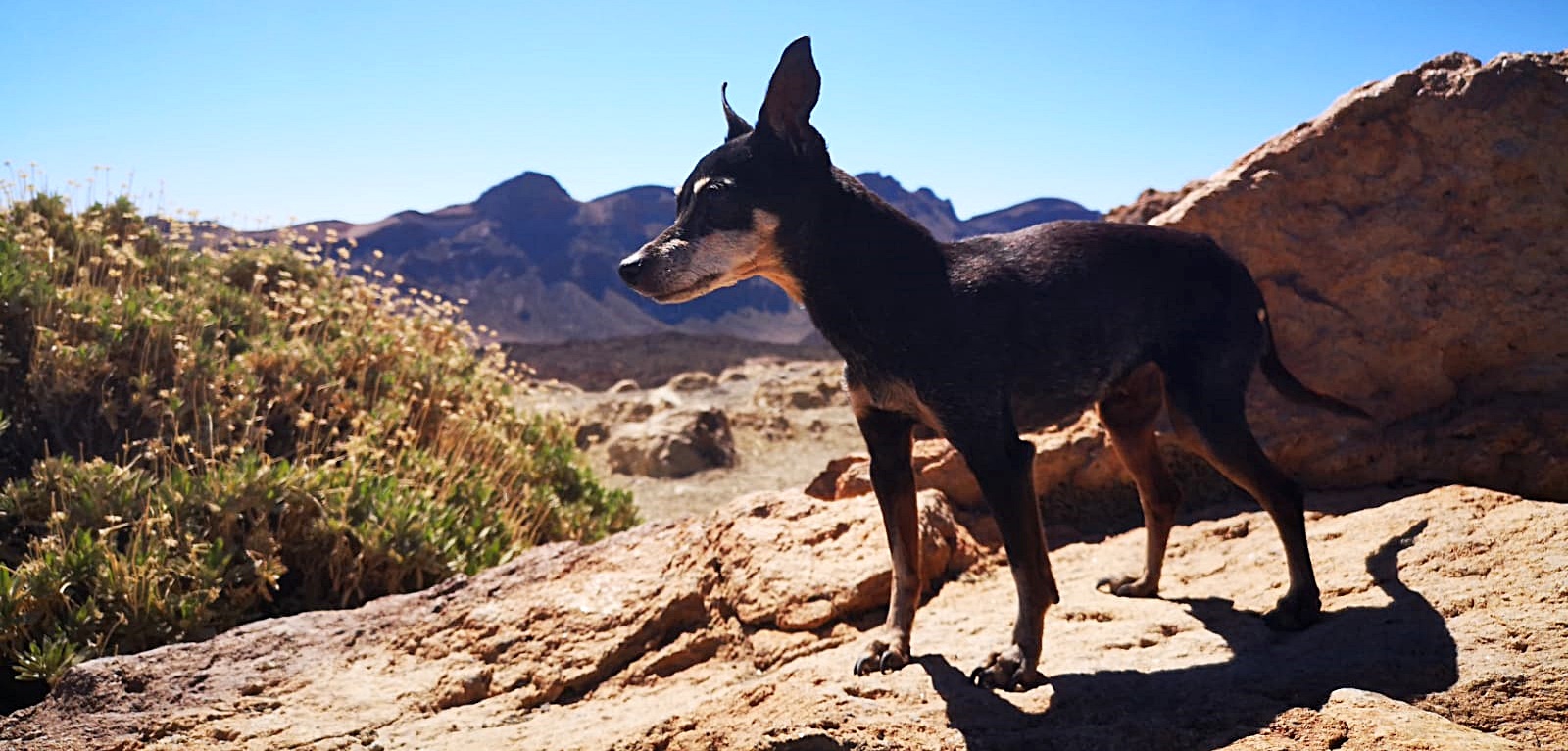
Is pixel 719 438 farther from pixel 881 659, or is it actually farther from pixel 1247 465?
pixel 1247 465

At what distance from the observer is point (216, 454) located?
5531 millimetres

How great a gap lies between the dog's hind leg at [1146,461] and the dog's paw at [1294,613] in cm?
62

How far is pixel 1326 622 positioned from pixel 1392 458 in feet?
5.09

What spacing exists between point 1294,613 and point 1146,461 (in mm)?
863

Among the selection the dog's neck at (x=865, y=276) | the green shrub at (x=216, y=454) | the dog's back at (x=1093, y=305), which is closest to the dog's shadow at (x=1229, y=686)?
the dog's back at (x=1093, y=305)

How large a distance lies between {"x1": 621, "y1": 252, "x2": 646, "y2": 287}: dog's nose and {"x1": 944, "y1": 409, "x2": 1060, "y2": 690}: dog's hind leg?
3.57 feet

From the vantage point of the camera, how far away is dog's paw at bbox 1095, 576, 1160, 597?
13.3 ft

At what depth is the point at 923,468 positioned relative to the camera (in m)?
5.23

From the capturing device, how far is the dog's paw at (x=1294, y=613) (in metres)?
3.38

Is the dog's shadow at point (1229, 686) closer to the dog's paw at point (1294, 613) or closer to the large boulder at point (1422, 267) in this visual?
the dog's paw at point (1294, 613)

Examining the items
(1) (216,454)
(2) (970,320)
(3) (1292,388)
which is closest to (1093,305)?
(2) (970,320)

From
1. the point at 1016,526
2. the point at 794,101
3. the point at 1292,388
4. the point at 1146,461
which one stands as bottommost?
the point at 1016,526

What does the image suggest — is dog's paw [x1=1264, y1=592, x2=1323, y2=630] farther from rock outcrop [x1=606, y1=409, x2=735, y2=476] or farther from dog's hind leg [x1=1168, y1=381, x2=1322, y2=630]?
rock outcrop [x1=606, y1=409, x2=735, y2=476]

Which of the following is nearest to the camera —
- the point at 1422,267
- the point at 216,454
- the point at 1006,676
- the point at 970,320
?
the point at 1006,676
